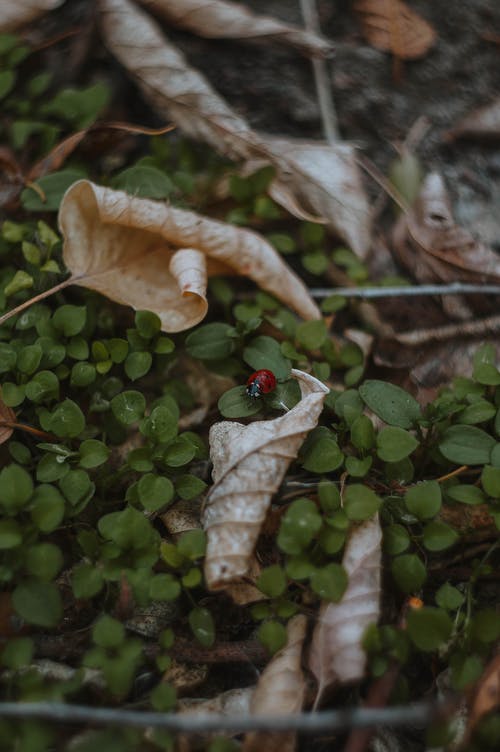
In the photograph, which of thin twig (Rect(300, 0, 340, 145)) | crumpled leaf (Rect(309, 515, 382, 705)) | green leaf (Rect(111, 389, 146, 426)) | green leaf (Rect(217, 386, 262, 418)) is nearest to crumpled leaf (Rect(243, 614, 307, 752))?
crumpled leaf (Rect(309, 515, 382, 705))

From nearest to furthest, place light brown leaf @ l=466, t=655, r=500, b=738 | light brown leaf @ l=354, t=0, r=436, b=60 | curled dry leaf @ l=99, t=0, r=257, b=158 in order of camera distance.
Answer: light brown leaf @ l=466, t=655, r=500, b=738 → curled dry leaf @ l=99, t=0, r=257, b=158 → light brown leaf @ l=354, t=0, r=436, b=60

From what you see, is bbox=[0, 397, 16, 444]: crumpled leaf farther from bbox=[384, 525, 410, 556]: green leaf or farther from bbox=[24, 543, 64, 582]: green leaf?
bbox=[384, 525, 410, 556]: green leaf

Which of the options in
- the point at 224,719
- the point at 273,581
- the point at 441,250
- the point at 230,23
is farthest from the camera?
the point at 230,23

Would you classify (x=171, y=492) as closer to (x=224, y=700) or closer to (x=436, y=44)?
(x=224, y=700)

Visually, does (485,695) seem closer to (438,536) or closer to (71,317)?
(438,536)

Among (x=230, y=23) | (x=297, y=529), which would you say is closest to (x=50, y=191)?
(x=230, y=23)

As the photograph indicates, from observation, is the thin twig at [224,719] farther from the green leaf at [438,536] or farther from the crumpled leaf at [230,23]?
the crumpled leaf at [230,23]
